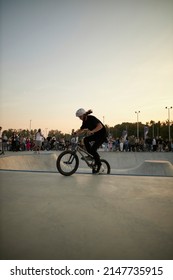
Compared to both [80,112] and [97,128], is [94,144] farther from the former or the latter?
[80,112]

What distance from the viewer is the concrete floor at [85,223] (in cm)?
158

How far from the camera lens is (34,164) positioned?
1493 centimetres

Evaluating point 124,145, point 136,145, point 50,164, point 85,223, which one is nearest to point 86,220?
point 85,223

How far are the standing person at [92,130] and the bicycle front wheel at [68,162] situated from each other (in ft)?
1.39

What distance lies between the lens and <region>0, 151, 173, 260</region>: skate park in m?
1.58

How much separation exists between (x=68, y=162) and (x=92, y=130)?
97 cm

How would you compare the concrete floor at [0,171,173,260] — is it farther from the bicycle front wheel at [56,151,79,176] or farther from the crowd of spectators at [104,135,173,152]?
the crowd of spectators at [104,135,173,152]

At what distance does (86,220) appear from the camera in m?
2.20

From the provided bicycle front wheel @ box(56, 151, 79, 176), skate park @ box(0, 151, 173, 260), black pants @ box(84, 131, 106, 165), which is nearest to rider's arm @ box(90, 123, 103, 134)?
black pants @ box(84, 131, 106, 165)

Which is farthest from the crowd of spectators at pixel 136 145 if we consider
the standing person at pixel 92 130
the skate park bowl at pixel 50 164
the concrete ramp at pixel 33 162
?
the standing person at pixel 92 130

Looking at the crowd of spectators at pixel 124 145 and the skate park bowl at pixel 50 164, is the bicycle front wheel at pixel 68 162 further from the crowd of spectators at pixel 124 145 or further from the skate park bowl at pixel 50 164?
the crowd of spectators at pixel 124 145

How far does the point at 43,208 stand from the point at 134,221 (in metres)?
1.02
